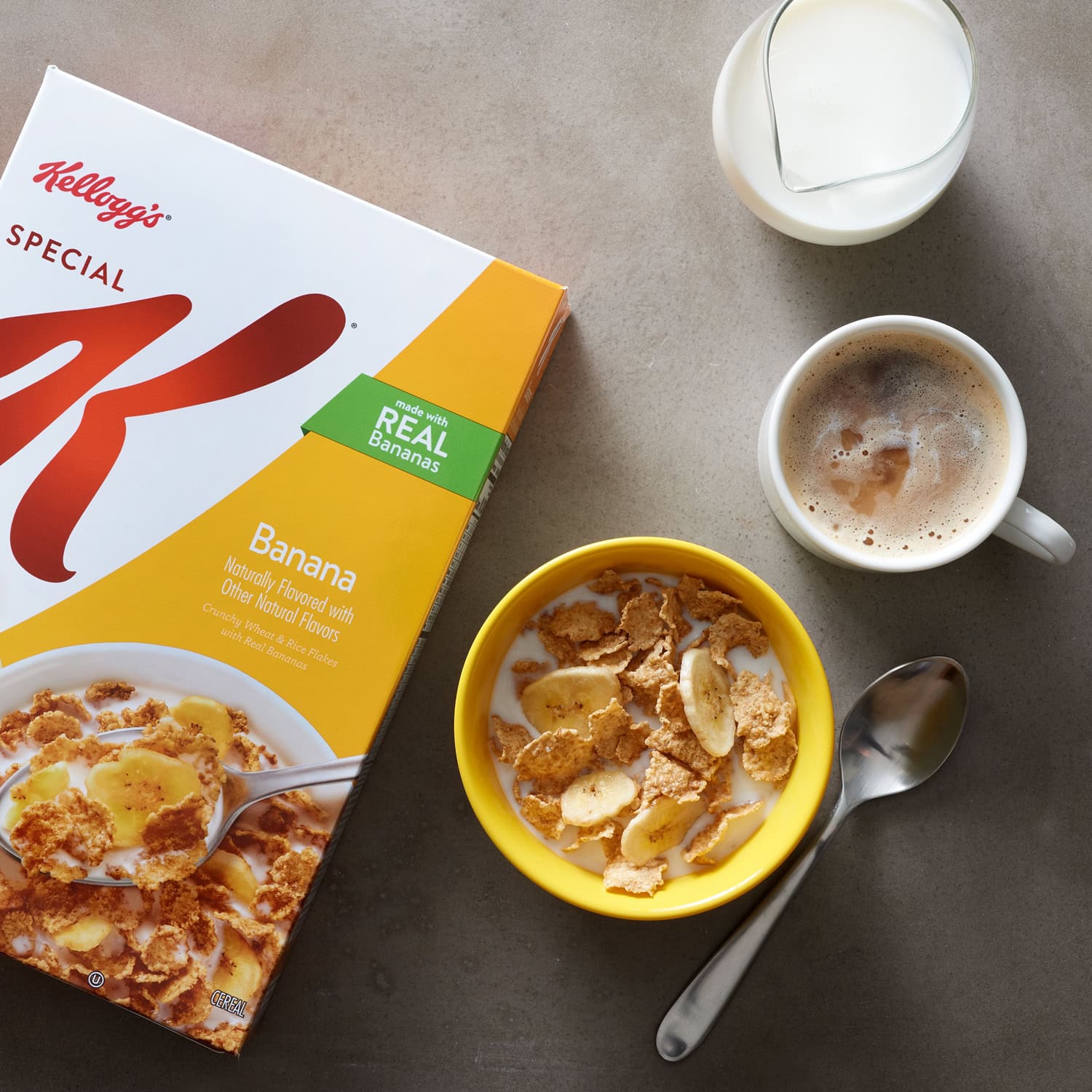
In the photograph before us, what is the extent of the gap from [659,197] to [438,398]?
1.15 ft

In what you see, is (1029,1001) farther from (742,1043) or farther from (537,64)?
(537,64)

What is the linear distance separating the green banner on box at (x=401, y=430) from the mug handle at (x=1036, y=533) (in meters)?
0.49

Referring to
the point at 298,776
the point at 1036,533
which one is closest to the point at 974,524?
the point at 1036,533

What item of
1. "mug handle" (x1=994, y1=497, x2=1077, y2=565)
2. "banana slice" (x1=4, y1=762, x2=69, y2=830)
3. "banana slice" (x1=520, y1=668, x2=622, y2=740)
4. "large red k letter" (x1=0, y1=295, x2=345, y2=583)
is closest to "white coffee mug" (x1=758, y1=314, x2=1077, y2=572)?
"mug handle" (x1=994, y1=497, x2=1077, y2=565)

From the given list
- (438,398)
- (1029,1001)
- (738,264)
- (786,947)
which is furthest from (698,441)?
(1029,1001)

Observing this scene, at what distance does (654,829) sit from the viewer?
724 millimetres

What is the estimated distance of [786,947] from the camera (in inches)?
34.3

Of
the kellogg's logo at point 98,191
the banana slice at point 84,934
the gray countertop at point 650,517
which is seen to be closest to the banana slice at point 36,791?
the banana slice at point 84,934

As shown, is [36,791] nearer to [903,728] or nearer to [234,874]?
[234,874]

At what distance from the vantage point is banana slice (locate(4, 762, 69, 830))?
732mm

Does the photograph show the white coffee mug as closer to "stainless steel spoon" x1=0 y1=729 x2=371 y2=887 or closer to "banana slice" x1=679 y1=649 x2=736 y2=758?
"banana slice" x1=679 y1=649 x2=736 y2=758

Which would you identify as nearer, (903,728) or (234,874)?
(234,874)

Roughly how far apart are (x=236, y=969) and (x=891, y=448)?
30.7 inches

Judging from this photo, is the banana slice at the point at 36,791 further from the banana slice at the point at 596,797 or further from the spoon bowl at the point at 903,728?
the spoon bowl at the point at 903,728
